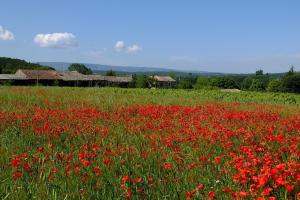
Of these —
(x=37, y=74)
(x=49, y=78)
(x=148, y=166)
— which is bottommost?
(x=49, y=78)

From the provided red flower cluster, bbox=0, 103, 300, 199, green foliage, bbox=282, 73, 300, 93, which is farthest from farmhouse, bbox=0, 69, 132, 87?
red flower cluster, bbox=0, 103, 300, 199

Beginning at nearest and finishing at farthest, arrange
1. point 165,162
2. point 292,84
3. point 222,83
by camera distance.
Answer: point 165,162
point 292,84
point 222,83

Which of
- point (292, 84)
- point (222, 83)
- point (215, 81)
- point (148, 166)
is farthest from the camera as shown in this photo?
point (215, 81)

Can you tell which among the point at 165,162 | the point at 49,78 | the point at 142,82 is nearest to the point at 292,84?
the point at 142,82

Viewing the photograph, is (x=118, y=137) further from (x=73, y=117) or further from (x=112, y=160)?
(x=73, y=117)

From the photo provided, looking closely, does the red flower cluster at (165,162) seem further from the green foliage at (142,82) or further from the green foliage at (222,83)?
the green foliage at (222,83)

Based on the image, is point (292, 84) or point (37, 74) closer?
point (37, 74)

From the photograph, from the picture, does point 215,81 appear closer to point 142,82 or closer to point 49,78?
point 142,82

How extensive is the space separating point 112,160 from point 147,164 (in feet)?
1.55

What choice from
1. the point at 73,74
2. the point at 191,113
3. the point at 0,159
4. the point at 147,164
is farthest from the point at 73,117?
the point at 73,74

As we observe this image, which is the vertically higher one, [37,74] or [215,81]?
[37,74]

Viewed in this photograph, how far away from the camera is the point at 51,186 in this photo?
434cm

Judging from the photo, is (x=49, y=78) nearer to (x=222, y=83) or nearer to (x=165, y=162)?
(x=222, y=83)

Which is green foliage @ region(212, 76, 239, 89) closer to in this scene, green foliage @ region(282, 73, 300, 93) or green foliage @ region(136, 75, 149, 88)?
green foliage @ region(136, 75, 149, 88)
